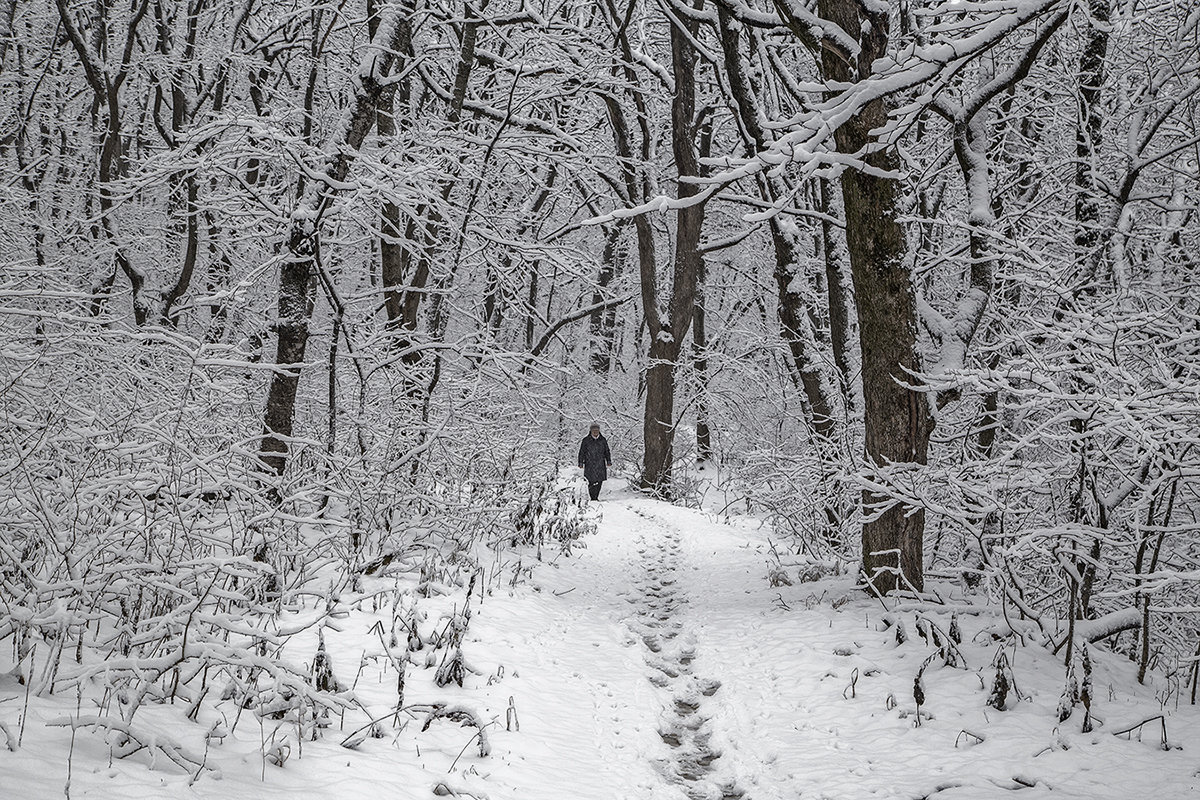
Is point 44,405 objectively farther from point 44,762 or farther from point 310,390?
point 310,390

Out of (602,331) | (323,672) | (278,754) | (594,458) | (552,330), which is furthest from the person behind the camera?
(602,331)

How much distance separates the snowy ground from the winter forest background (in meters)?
0.30

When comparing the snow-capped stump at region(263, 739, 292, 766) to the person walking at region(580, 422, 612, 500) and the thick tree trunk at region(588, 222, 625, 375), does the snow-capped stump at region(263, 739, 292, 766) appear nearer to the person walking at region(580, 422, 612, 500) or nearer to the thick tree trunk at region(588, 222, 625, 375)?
the person walking at region(580, 422, 612, 500)

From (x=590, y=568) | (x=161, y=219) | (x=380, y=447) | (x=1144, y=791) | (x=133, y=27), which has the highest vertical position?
(x=133, y=27)

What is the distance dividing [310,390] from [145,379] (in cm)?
604

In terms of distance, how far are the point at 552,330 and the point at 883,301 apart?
356 inches

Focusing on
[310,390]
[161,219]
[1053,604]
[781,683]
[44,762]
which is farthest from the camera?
[161,219]

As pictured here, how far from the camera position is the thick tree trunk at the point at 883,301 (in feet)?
21.6

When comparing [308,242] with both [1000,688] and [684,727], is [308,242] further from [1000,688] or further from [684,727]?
[1000,688]

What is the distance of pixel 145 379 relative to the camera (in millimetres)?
5406

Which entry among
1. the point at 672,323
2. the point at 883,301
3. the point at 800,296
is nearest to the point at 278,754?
the point at 883,301

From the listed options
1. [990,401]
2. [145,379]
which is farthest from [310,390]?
[990,401]

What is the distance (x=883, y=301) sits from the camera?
6.70 metres

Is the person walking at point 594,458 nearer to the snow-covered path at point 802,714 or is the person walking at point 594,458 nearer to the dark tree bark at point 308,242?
the snow-covered path at point 802,714
